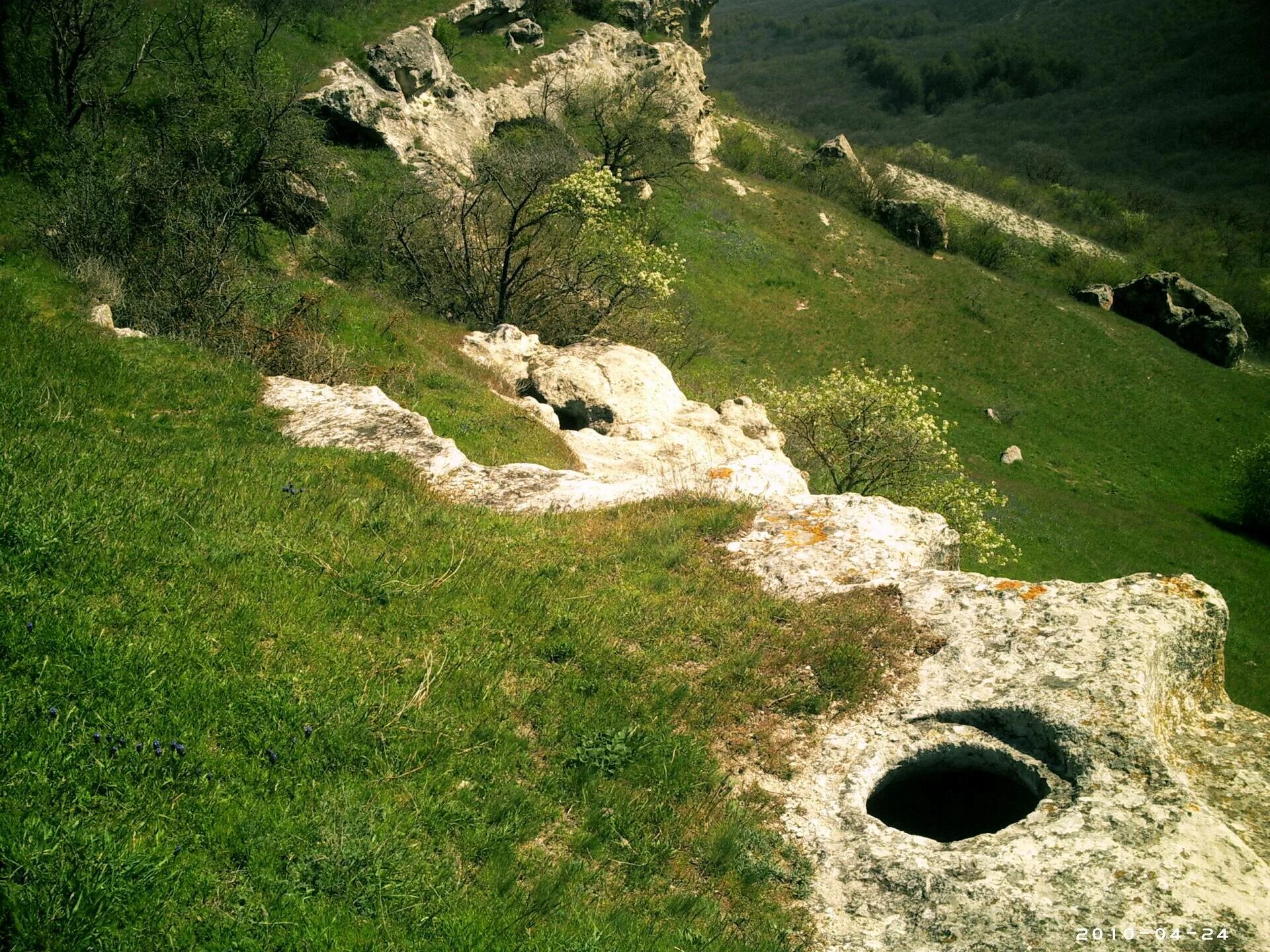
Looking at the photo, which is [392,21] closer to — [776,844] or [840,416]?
[840,416]

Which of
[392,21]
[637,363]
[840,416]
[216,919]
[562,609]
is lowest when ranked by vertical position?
[840,416]

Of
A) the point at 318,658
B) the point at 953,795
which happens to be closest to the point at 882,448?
the point at 953,795

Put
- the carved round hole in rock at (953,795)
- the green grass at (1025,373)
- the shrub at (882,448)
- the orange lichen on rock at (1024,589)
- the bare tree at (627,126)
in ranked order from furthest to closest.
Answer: the bare tree at (627,126) → the green grass at (1025,373) → the shrub at (882,448) → the orange lichen on rock at (1024,589) → the carved round hole in rock at (953,795)

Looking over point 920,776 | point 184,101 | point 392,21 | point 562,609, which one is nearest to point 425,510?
point 562,609

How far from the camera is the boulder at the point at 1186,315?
65.5m

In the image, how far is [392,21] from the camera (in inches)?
1569

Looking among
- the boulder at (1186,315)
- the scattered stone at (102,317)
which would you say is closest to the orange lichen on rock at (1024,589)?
the scattered stone at (102,317)

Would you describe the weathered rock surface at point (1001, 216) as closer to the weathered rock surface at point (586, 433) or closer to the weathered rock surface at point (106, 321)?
the weathered rock surface at point (586, 433)

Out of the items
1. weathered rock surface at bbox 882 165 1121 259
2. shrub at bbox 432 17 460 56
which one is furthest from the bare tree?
weathered rock surface at bbox 882 165 1121 259

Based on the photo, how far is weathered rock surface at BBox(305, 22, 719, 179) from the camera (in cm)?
3294

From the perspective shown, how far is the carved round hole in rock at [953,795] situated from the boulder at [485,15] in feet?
165

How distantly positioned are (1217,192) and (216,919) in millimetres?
187081

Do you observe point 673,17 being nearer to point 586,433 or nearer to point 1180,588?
point 586,433

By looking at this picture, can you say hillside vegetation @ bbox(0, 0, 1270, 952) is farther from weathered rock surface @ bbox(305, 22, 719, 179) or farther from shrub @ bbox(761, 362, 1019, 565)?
weathered rock surface @ bbox(305, 22, 719, 179)
